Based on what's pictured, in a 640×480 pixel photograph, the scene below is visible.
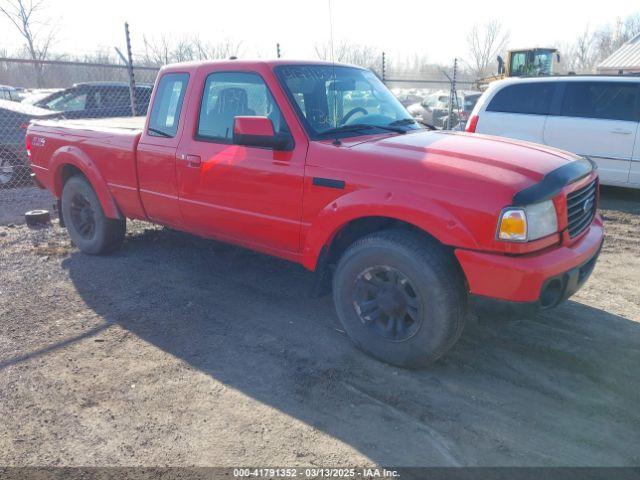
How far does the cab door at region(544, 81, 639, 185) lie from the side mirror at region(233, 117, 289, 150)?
19.1ft

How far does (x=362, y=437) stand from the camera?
8.91 feet

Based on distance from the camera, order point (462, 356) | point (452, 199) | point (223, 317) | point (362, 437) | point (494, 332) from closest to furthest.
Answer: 1. point (362, 437)
2. point (452, 199)
3. point (462, 356)
4. point (494, 332)
5. point (223, 317)

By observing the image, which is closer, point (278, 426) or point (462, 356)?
point (278, 426)

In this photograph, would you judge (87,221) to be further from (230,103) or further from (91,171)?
(230,103)

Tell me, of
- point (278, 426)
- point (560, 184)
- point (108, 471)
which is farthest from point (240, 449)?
point (560, 184)

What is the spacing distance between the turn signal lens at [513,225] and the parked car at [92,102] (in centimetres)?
984

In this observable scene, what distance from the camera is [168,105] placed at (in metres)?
4.49

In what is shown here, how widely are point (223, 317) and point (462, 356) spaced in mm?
1869

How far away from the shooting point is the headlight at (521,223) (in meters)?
2.78

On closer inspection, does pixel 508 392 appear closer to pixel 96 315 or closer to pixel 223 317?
pixel 223 317

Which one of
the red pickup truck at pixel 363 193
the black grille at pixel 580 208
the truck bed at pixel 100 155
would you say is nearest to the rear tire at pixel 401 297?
the red pickup truck at pixel 363 193

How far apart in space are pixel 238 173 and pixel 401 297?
157cm

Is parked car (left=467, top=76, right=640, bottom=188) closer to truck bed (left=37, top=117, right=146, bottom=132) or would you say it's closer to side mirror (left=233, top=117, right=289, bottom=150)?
truck bed (left=37, top=117, right=146, bottom=132)

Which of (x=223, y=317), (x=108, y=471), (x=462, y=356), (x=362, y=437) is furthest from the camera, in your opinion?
(x=223, y=317)
